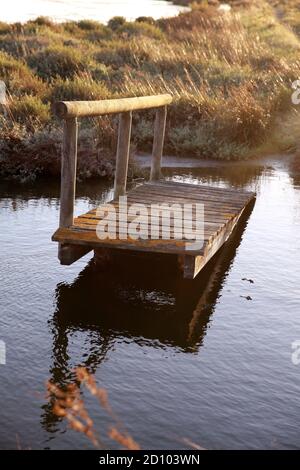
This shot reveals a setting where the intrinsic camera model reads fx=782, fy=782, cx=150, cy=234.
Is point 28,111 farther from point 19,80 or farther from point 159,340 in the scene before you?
point 159,340

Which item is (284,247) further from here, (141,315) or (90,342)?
(90,342)

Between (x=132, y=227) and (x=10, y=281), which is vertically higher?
(x=132, y=227)

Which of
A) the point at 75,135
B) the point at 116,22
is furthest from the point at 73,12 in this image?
the point at 75,135

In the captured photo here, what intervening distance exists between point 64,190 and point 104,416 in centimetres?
290

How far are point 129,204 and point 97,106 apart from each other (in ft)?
4.78

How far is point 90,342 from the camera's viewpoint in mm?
6137

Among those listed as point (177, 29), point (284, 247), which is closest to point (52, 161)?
point (284, 247)

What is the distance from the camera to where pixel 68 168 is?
285 inches

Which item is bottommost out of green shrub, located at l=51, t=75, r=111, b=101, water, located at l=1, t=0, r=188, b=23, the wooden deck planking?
the wooden deck planking

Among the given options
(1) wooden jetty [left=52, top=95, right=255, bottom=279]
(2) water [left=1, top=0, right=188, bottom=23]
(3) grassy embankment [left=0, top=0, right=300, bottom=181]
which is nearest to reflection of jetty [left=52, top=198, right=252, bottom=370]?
(1) wooden jetty [left=52, top=95, right=255, bottom=279]

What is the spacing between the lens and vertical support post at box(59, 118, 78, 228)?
7.18 meters

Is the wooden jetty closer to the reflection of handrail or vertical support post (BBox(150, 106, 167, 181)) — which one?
the reflection of handrail

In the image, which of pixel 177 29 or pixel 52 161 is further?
pixel 177 29

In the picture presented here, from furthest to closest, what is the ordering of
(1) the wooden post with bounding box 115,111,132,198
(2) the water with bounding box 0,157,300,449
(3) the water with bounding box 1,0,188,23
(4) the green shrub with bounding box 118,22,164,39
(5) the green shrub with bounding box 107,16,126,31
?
1. (3) the water with bounding box 1,0,188,23
2. (5) the green shrub with bounding box 107,16,126,31
3. (4) the green shrub with bounding box 118,22,164,39
4. (1) the wooden post with bounding box 115,111,132,198
5. (2) the water with bounding box 0,157,300,449
